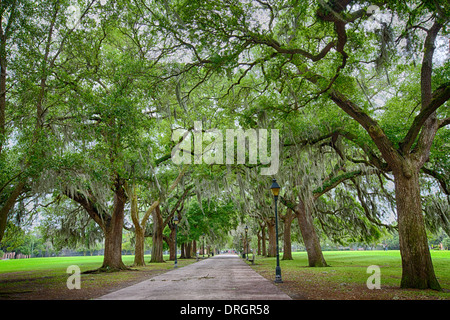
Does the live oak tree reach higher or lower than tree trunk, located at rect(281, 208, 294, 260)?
higher

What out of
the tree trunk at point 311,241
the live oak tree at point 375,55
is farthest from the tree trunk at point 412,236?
the tree trunk at point 311,241

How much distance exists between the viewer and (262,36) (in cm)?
839

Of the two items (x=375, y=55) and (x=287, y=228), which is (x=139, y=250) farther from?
(x=375, y=55)

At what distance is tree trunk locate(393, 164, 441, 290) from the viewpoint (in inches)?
299

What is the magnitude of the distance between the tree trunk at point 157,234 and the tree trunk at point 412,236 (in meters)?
21.0

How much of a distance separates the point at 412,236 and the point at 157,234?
2240 cm

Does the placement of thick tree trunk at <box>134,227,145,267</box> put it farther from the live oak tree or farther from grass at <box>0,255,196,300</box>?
the live oak tree

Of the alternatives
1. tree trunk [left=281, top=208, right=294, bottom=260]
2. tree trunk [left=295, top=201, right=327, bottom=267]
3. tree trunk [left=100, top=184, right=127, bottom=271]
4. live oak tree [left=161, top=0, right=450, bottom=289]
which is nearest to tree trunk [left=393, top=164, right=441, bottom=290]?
live oak tree [left=161, top=0, right=450, bottom=289]

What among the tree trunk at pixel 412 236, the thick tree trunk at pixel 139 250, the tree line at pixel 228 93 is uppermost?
the tree line at pixel 228 93

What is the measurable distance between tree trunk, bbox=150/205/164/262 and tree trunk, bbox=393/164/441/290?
2096cm

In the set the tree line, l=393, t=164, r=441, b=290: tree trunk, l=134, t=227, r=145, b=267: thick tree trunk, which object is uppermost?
the tree line

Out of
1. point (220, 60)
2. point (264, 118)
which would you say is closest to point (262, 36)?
point (220, 60)

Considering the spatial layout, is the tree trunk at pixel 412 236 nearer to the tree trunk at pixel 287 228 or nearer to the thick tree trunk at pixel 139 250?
the tree trunk at pixel 287 228

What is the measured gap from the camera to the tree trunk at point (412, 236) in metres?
7.59
